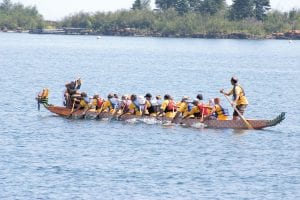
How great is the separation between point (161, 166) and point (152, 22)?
155 metres

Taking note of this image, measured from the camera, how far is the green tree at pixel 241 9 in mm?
172712

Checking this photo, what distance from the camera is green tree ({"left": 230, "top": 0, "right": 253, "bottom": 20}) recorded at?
173m

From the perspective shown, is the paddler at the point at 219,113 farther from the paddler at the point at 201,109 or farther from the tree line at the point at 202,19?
the tree line at the point at 202,19

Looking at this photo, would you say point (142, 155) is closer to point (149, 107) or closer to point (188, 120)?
point (188, 120)

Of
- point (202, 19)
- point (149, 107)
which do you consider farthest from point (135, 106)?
point (202, 19)

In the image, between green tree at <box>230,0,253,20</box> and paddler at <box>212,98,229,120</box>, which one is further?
green tree at <box>230,0,253,20</box>

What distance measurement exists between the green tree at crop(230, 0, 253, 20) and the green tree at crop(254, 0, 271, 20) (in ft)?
4.61

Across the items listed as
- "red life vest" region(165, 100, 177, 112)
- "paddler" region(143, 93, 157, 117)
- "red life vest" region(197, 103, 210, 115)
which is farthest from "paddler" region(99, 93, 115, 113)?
"red life vest" region(197, 103, 210, 115)

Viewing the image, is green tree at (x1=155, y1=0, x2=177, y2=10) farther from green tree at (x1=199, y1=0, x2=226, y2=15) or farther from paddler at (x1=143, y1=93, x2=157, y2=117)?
paddler at (x1=143, y1=93, x2=157, y2=117)

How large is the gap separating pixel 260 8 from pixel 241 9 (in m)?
3.44

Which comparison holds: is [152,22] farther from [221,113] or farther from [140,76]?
[221,113]

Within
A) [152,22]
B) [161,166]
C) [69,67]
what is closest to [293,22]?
[152,22]

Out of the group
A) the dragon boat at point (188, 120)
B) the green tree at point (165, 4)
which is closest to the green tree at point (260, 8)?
the green tree at point (165, 4)

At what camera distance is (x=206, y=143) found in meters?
39.9
